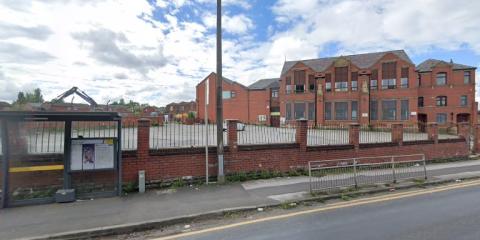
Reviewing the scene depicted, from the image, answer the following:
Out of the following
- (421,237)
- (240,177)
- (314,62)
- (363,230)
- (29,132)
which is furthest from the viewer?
(314,62)

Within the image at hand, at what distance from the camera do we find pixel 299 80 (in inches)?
1937

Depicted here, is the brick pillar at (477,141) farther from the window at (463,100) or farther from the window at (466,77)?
the window at (466,77)

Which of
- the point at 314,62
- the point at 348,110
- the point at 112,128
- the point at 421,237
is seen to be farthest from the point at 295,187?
the point at 314,62

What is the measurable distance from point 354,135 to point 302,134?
2970 mm

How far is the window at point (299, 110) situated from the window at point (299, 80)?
249cm

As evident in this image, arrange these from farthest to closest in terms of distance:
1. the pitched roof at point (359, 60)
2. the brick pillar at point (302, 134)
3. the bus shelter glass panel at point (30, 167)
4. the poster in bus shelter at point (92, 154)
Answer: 1. the pitched roof at point (359, 60)
2. the brick pillar at point (302, 134)
3. the poster in bus shelter at point (92, 154)
4. the bus shelter glass panel at point (30, 167)

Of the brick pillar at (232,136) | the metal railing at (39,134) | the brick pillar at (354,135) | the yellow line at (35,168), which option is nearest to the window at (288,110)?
the brick pillar at (354,135)

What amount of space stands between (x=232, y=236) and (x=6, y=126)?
6.13m

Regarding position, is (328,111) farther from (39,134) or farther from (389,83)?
(39,134)

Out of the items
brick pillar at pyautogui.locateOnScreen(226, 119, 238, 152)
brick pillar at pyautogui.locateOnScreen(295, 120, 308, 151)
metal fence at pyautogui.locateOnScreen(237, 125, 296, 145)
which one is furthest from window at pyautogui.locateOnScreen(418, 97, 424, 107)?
brick pillar at pyautogui.locateOnScreen(226, 119, 238, 152)

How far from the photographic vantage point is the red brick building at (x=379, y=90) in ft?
138

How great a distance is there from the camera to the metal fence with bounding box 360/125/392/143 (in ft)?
44.0

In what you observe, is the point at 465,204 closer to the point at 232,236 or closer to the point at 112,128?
the point at 232,236

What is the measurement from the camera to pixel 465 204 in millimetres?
6766
